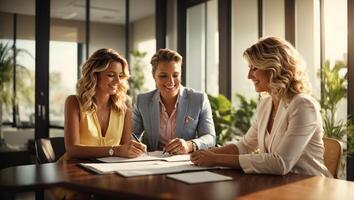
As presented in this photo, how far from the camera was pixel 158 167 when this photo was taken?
173 cm

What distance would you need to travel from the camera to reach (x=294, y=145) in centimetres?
169

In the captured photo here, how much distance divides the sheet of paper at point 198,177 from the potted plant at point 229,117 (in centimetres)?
271

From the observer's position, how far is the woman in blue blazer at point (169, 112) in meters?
2.61

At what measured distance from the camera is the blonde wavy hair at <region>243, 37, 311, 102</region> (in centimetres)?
189

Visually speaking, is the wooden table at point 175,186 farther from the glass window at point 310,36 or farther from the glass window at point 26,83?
the glass window at point 26,83

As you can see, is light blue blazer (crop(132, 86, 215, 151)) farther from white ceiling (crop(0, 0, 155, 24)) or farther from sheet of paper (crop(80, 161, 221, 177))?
white ceiling (crop(0, 0, 155, 24))

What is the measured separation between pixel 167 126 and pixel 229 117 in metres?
1.80

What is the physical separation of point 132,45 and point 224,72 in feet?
4.54

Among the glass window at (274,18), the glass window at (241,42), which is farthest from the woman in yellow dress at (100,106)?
the glass window at (241,42)

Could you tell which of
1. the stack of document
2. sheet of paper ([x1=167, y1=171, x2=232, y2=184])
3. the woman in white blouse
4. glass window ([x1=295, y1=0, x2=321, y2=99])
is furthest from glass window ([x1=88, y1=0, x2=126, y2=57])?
sheet of paper ([x1=167, y1=171, x2=232, y2=184])

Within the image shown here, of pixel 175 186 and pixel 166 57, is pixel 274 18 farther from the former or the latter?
pixel 175 186

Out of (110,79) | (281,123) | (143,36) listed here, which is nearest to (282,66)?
(281,123)

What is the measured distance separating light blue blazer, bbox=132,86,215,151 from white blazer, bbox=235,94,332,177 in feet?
2.46

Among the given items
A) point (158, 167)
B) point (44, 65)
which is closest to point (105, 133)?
point (158, 167)
